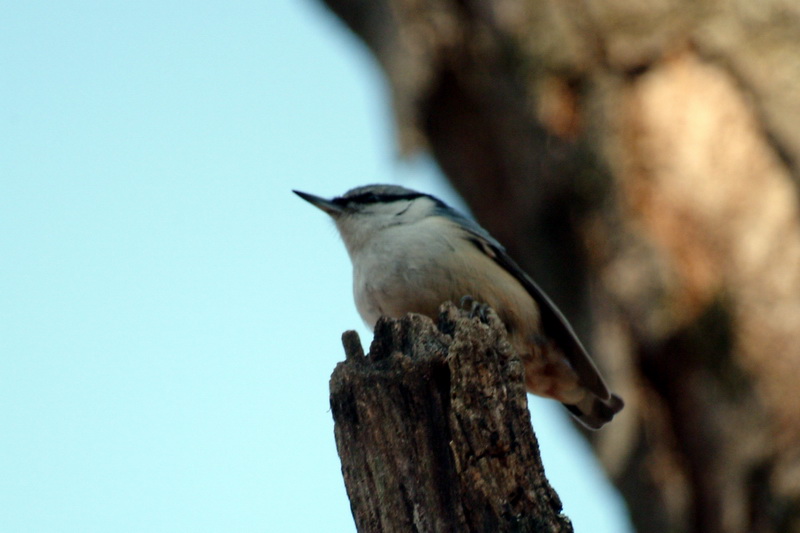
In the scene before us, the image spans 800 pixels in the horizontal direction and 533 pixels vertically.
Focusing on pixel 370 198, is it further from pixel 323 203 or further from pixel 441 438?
pixel 441 438

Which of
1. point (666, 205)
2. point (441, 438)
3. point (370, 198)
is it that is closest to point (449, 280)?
point (370, 198)

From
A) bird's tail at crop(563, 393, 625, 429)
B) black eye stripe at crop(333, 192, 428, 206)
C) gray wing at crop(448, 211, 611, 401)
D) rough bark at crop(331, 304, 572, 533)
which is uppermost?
black eye stripe at crop(333, 192, 428, 206)

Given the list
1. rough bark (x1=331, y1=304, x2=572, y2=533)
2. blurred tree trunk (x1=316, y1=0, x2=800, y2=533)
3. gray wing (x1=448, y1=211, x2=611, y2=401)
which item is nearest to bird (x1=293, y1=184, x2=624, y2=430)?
gray wing (x1=448, y1=211, x2=611, y2=401)

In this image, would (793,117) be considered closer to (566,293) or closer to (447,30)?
(566,293)

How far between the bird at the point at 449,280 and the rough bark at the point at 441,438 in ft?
3.66

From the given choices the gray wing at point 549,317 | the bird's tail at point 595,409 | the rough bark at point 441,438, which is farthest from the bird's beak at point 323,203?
the rough bark at point 441,438

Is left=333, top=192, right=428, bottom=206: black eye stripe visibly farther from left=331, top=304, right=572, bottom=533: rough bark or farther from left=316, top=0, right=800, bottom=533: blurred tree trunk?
left=331, top=304, right=572, bottom=533: rough bark

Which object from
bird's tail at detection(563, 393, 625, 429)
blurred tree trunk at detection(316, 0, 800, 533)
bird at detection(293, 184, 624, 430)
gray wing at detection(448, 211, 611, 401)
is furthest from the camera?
blurred tree trunk at detection(316, 0, 800, 533)

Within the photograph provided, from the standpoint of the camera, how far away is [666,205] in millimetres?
5223

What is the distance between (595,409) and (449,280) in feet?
3.92

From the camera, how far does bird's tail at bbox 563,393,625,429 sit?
4.43 meters

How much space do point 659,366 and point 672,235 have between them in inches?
27.6

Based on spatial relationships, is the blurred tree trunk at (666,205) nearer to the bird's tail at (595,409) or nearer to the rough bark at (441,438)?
the bird's tail at (595,409)

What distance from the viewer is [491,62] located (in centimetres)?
572
